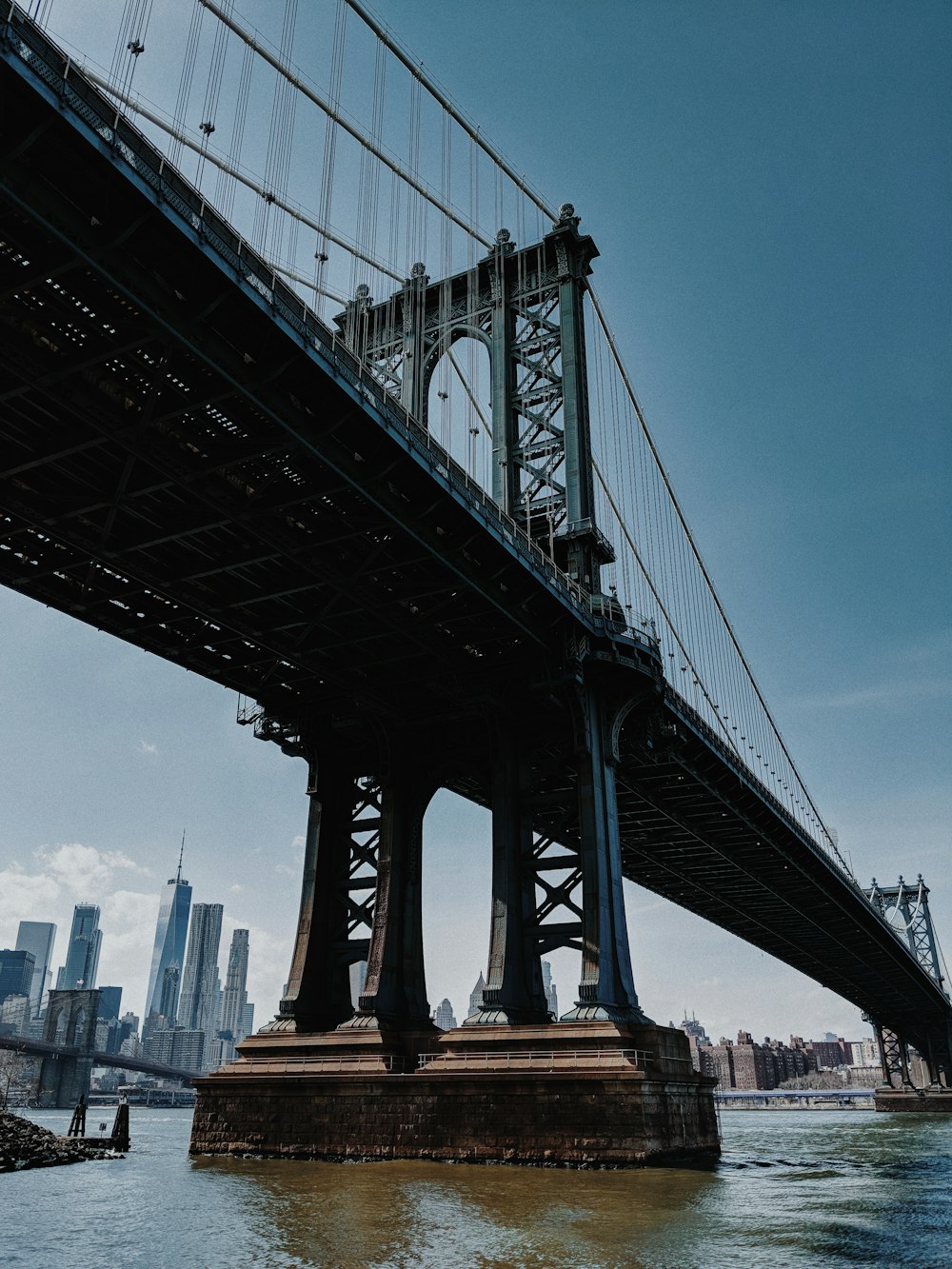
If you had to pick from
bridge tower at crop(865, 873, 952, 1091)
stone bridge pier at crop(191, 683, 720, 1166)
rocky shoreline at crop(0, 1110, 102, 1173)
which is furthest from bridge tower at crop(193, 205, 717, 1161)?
bridge tower at crop(865, 873, 952, 1091)

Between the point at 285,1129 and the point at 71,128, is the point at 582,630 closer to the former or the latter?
the point at 285,1129

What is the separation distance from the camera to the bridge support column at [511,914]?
3447 centimetres

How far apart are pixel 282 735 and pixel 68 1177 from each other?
56.6ft

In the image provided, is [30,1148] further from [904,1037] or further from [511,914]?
[904,1037]

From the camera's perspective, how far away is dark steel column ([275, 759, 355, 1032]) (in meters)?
37.8

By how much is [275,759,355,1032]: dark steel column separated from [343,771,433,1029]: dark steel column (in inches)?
91.4

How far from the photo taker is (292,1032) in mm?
36125

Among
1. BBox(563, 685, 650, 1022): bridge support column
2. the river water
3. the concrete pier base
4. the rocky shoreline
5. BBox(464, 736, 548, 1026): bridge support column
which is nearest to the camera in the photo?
the river water

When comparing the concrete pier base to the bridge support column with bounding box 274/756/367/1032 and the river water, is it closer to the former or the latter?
the river water

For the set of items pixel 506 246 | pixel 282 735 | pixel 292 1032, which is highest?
pixel 506 246

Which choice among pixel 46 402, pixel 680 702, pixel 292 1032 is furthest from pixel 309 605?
pixel 680 702

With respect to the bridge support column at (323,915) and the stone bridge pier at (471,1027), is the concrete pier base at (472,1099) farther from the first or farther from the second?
the bridge support column at (323,915)

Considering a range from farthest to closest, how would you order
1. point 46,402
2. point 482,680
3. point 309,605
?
point 482,680
point 309,605
point 46,402

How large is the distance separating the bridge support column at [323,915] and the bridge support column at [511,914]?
655cm
